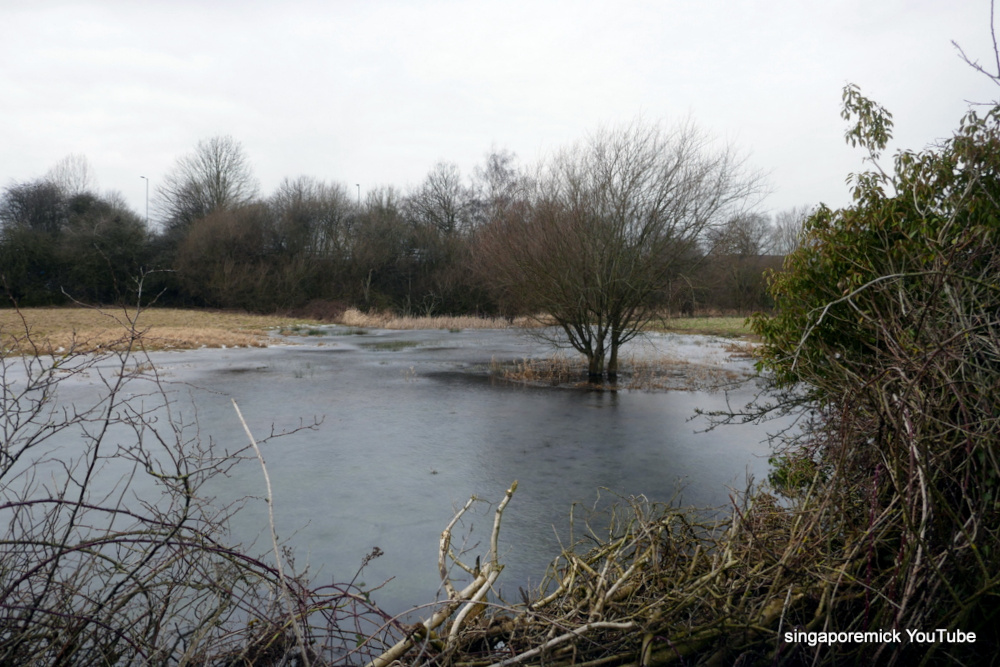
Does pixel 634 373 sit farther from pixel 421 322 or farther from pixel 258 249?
pixel 258 249

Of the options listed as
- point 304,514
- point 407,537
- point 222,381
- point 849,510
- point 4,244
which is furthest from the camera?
point 4,244

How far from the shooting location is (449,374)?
17219 millimetres

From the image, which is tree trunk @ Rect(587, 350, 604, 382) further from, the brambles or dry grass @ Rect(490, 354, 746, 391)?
the brambles

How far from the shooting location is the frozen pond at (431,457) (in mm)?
5891

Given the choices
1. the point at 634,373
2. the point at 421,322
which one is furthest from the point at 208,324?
the point at 634,373

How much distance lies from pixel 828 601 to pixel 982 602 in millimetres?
644

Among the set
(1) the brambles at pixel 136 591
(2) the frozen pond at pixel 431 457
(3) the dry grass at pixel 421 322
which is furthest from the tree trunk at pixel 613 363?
(3) the dry grass at pixel 421 322

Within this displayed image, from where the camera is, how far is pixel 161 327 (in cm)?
2861

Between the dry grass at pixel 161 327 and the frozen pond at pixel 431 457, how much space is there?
231 inches

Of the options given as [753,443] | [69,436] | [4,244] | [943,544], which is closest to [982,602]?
[943,544]

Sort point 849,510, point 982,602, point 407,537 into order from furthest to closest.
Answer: point 407,537 < point 849,510 < point 982,602

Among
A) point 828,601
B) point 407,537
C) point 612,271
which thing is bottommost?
point 407,537

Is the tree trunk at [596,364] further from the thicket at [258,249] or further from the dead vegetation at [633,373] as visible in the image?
the thicket at [258,249]

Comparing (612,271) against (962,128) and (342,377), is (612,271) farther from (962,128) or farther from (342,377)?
(962,128)
